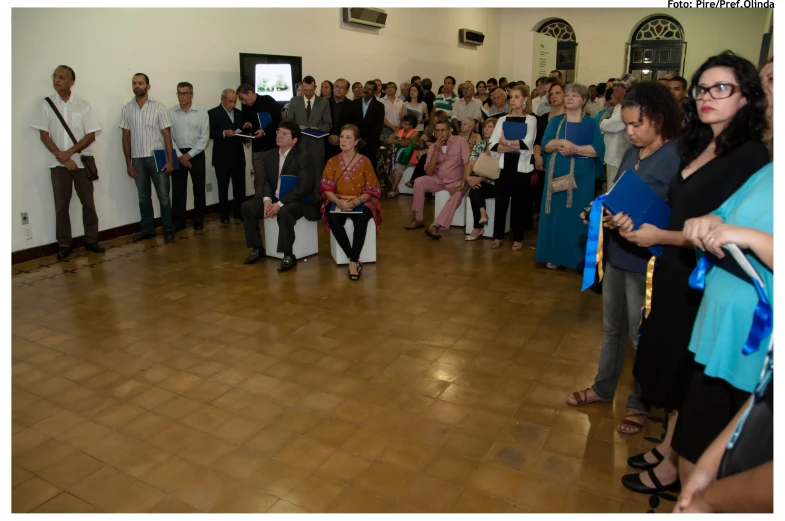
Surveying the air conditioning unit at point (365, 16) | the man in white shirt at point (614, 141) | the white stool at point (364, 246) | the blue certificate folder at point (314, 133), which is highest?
the air conditioning unit at point (365, 16)

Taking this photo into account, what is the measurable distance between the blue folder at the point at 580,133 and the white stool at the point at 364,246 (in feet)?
6.17

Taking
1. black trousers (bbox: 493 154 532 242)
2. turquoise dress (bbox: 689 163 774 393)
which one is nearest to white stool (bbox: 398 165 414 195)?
black trousers (bbox: 493 154 532 242)

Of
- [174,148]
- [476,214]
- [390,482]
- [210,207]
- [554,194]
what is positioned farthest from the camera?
[210,207]

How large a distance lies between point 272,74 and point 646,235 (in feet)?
22.4

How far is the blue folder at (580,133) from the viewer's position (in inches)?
195

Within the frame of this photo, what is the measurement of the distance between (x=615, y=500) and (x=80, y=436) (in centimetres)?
244

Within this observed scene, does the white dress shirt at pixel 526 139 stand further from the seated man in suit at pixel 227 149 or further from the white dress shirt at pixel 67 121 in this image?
the white dress shirt at pixel 67 121

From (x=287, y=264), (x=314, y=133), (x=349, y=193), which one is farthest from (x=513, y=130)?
(x=314, y=133)

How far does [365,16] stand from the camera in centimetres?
1009

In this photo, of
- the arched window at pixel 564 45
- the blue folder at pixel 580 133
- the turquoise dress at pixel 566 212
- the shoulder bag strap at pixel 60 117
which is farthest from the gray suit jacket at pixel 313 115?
the arched window at pixel 564 45

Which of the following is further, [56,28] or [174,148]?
[174,148]

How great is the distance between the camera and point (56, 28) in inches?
228
